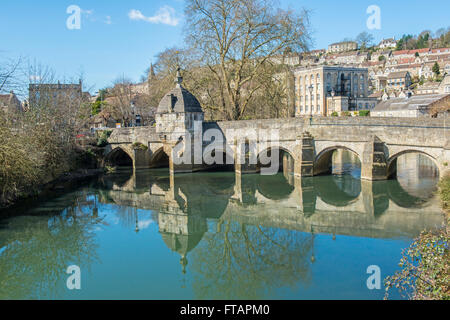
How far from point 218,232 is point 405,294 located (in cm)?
778

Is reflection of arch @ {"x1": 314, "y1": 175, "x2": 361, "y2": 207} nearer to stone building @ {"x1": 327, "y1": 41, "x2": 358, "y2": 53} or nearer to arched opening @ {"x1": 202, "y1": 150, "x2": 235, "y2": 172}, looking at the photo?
arched opening @ {"x1": 202, "y1": 150, "x2": 235, "y2": 172}

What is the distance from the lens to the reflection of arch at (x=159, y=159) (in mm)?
30000

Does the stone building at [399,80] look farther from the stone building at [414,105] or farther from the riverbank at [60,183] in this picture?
the riverbank at [60,183]

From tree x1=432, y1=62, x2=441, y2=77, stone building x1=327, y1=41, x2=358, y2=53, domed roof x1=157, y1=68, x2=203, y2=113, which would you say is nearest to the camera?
domed roof x1=157, y1=68, x2=203, y2=113

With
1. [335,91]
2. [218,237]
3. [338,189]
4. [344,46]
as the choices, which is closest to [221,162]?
[338,189]

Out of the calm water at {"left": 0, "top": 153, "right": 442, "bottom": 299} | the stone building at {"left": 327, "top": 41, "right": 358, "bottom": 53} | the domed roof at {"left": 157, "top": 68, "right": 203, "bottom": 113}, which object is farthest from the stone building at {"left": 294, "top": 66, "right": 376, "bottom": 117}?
the stone building at {"left": 327, "top": 41, "right": 358, "bottom": 53}

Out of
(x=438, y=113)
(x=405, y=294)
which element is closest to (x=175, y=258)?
(x=405, y=294)

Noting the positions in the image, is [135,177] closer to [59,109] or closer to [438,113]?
[59,109]

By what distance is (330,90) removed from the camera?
196ft

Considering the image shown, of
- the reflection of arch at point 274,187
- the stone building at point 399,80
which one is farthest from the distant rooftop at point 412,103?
the stone building at point 399,80

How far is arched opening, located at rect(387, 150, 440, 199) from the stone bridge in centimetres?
28

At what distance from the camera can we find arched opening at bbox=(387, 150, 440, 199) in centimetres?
2003

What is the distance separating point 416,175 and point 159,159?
59.5ft
